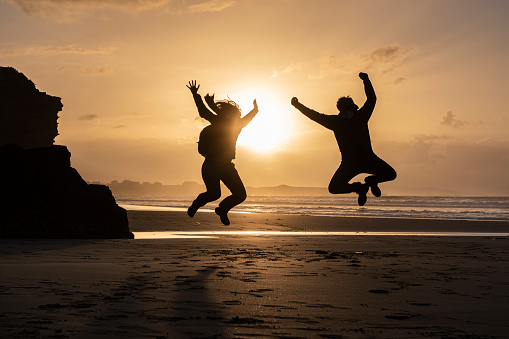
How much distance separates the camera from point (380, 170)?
31.0ft

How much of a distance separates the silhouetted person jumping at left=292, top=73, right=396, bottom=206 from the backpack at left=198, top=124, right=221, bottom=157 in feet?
4.79

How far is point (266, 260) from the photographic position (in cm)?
1370

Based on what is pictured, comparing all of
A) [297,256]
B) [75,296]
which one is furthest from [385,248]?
[75,296]

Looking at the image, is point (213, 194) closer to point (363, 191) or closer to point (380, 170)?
point (363, 191)

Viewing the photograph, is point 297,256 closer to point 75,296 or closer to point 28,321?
point 75,296

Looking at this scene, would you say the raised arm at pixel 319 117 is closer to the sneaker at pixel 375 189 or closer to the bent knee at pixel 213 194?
the sneaker at pixel 375 189

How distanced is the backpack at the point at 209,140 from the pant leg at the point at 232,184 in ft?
1.29

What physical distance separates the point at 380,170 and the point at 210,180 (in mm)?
2611

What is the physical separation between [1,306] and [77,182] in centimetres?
1362

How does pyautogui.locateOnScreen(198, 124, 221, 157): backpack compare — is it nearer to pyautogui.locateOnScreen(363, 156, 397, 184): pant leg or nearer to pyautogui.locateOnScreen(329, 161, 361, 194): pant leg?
pyautogui.locateOnScreen(329, 161, 361, 194): pant leg

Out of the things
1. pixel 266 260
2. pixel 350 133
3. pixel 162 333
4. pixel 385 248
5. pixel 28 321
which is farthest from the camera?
pixel 385 248

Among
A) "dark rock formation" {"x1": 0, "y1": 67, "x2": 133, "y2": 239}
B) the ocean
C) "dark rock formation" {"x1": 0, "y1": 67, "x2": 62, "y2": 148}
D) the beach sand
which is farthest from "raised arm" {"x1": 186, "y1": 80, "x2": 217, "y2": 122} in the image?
"dark rock formation" {"x1": 0, "y1": 67, "x2": 62, "y2": 148}

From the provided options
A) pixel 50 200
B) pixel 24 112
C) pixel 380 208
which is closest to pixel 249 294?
pixel 50 200

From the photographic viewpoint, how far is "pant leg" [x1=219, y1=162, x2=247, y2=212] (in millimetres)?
9484
